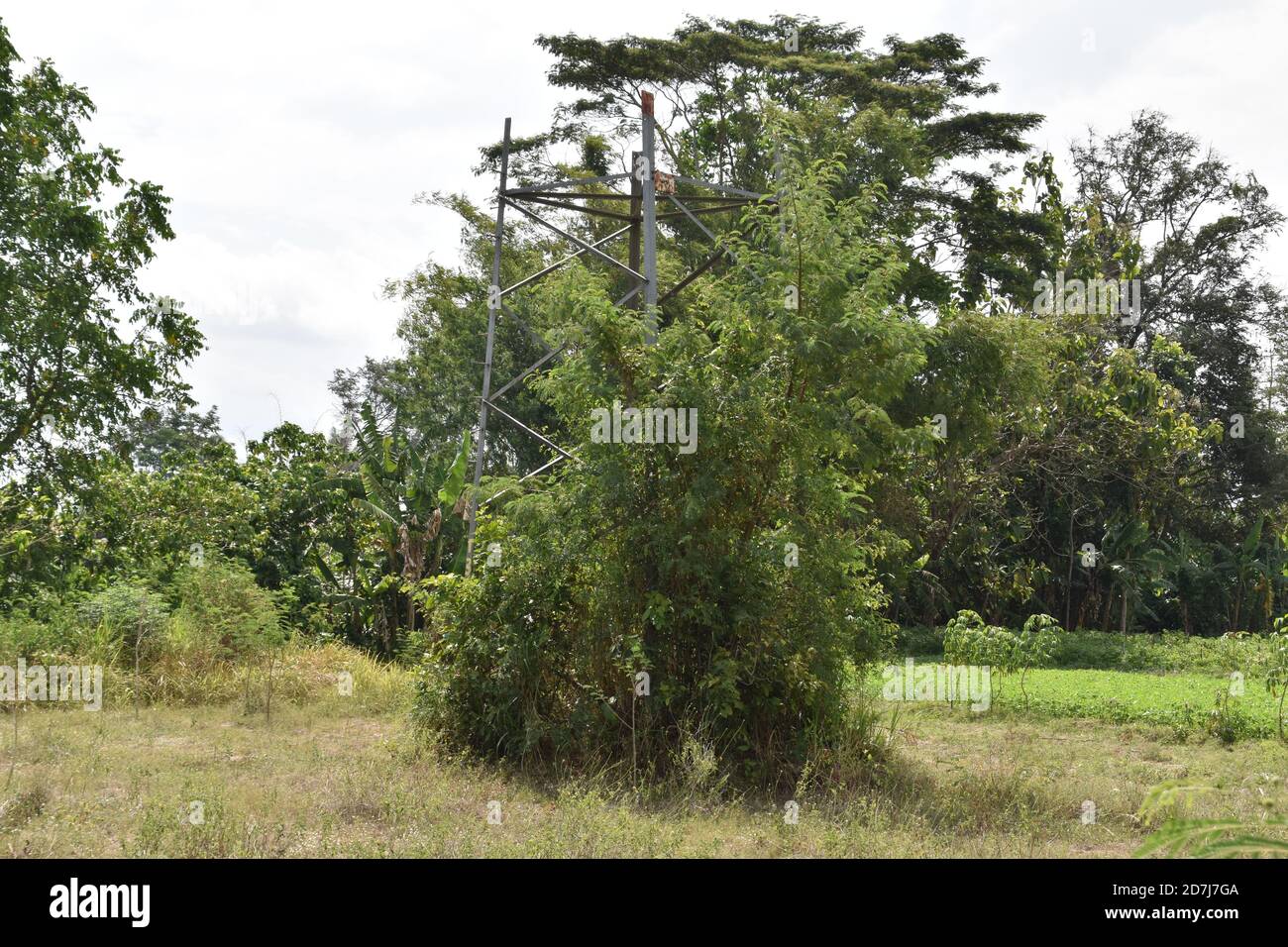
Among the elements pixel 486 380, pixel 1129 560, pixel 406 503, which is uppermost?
pixel 486 380

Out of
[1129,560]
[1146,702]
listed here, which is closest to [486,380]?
[1146,702]

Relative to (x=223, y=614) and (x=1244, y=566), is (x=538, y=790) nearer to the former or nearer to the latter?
(x=223, y=614)

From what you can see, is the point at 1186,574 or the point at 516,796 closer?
the point at 516,796

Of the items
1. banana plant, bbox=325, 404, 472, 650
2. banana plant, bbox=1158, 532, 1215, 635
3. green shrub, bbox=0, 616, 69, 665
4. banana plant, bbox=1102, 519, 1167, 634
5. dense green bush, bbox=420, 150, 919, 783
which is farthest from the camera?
banana plant, bbox=1158, 532, 1215, 635

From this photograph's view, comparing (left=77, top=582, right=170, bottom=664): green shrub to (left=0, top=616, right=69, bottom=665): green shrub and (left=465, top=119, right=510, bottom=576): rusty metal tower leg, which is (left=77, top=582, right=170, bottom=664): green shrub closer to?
(left=0, top=616, right=69, bottom=665): green shrub

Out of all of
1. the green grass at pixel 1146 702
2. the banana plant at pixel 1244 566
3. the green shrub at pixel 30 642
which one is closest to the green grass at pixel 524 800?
the green grass at pixel 1146 702

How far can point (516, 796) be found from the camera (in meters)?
8.29

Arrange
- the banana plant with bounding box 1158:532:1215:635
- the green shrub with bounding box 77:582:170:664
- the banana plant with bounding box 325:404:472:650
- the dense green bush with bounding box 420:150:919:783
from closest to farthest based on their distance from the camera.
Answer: the dense green bush with bounding box 420:150:919:783 → the green shrub with bounding box 77:582:170:664 → the banana plant with bounding box 325:404:472:650 → the banana plant with bounding box 1158:532:1215:635

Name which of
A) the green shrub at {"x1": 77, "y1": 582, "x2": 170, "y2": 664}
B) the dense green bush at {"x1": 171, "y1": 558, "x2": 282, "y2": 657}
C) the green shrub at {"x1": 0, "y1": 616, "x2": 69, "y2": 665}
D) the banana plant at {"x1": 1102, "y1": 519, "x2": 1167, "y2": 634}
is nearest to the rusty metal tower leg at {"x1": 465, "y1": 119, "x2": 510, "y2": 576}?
the dense green bush at {"x1": 171, "y1": 558, "x2": 282, "y2": 657}

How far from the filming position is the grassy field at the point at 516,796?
6555 millimetres

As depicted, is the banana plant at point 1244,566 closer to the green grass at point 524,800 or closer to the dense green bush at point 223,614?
the green grass at point 524,800

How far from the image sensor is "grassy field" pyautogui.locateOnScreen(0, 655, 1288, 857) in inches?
258

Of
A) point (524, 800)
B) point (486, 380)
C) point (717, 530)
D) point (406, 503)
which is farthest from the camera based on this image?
point (406, 503)
